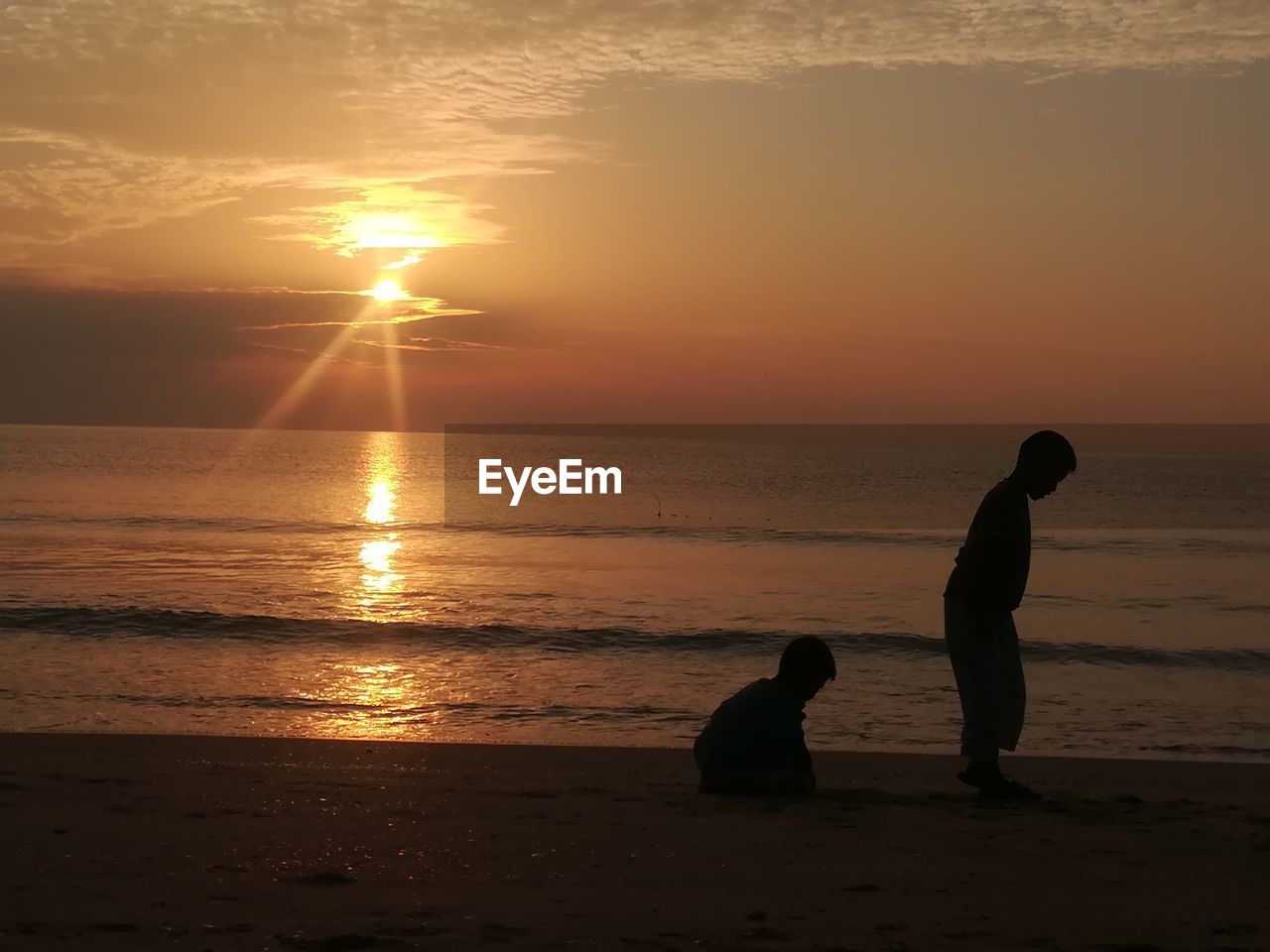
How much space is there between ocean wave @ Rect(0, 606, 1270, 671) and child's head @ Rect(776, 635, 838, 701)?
10264mm

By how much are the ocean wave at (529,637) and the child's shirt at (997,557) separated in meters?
10.4

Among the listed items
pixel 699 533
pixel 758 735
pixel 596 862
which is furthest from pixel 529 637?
pixel 699 533

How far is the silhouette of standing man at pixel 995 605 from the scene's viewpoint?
Answer: 6.67 meters

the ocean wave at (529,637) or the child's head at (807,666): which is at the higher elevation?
the child's head at (807,666)

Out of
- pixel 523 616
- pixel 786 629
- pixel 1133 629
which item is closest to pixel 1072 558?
pixel 1133 629

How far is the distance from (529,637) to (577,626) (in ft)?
4.53

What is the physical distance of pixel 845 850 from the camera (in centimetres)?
571

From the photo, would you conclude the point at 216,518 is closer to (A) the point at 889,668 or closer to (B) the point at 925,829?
(A) the point at 889,668

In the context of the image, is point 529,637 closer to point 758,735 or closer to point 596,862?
point 758,735

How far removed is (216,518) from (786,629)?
31.1m

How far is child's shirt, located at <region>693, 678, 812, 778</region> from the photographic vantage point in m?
6.84

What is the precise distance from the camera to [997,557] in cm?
666

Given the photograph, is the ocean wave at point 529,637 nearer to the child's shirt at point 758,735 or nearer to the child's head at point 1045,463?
the child's shirt at point 758,735

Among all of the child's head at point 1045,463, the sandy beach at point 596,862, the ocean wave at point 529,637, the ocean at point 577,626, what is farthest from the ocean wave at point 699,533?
the sandy beach at point 596,862
